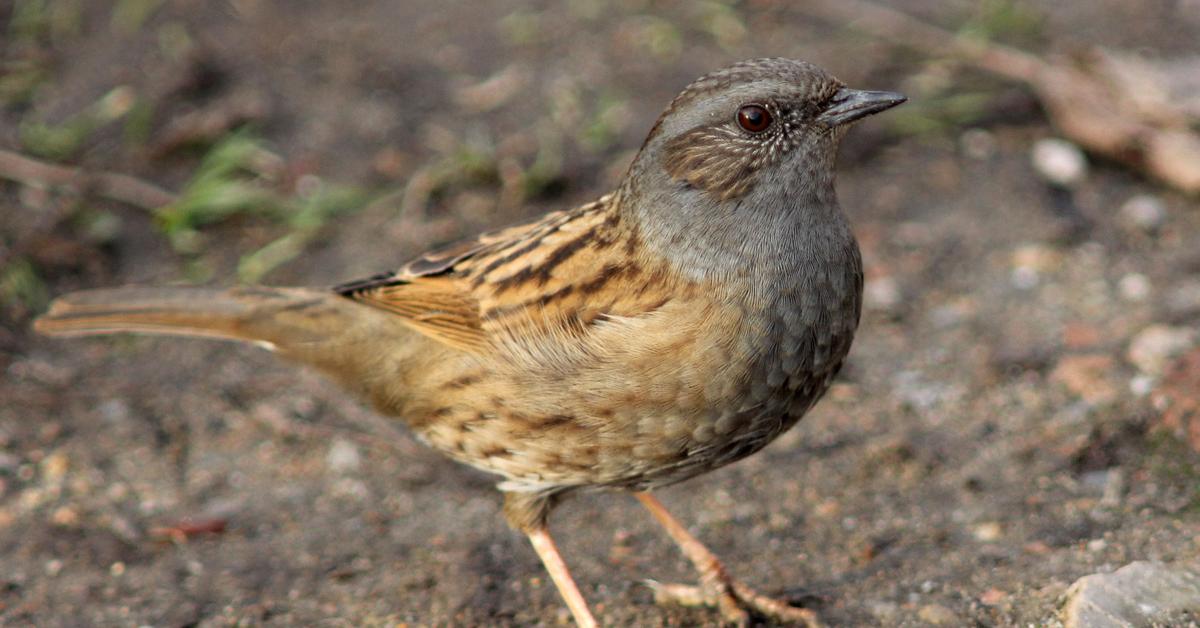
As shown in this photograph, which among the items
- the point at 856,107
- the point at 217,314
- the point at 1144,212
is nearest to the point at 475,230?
the point at 217,314

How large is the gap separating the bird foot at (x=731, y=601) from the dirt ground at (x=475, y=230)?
7 centimetres

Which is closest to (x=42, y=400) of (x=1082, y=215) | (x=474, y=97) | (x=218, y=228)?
(x=218, y=228)

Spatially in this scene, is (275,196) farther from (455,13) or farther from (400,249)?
(455,13)

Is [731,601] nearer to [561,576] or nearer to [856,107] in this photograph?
[561,576]

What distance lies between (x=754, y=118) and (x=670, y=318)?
0.66 meters

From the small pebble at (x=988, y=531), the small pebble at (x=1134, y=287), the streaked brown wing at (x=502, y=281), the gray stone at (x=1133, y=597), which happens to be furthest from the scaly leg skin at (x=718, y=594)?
the small pebble at (x=1134, y=287)

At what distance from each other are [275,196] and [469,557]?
2652mm

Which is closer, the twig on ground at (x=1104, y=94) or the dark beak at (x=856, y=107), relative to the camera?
the dark beak at (x=856, y=107)

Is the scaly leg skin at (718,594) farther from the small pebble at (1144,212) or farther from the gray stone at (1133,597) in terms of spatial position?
the small pebble at (1144,212)

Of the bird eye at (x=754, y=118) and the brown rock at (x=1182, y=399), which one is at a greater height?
the bird eye at (x=754, y=118)

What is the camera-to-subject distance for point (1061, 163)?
6.79 meters

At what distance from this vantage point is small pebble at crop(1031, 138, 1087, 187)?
6.77 metres

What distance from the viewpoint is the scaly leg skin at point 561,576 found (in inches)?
171

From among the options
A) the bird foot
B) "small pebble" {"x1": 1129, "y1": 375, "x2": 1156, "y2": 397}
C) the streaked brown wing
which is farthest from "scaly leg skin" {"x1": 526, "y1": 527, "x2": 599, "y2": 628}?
"small pebble" {"x1": 1129, "y1": 375, "x2": 1156, "y2": 397}
